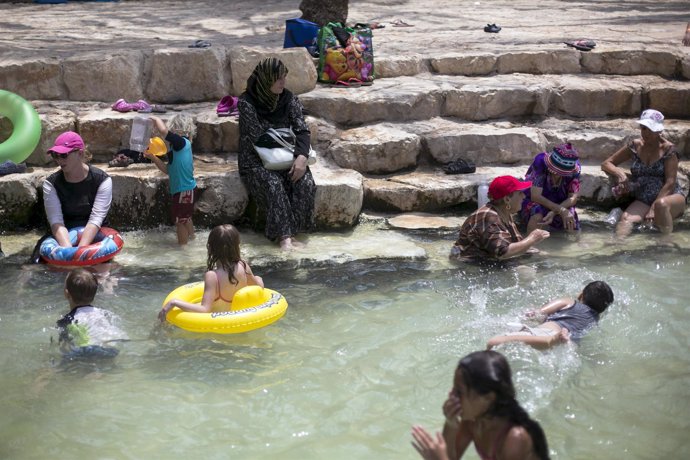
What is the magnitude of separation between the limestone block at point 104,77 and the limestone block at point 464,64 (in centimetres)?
346

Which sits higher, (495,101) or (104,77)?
(104,77)

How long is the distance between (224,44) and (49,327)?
5.26 m

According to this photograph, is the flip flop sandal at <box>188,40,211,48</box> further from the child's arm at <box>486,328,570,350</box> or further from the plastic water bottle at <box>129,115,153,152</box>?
the child's arm at <box>486,328,570,350</box>

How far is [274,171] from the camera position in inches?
316

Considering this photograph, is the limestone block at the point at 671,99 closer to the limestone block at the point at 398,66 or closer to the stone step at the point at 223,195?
the stone step at the point at 223,195

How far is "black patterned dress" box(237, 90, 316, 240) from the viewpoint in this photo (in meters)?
7.82

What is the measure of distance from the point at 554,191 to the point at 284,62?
310cm

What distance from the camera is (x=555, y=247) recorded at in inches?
310

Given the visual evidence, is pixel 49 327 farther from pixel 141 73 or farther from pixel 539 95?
pixel 539 95

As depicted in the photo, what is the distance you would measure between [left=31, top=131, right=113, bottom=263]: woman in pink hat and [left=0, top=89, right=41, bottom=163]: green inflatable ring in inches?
25.3

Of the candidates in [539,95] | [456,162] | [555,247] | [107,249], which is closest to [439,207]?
[456,162]

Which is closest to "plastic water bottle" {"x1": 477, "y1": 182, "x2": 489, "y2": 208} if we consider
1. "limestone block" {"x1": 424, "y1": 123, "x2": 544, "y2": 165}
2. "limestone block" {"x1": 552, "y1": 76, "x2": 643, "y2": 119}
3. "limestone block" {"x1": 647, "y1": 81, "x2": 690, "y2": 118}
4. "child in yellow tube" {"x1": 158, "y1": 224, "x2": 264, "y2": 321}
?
"limestone block" {"x1": 424, "y1": 123, "x2": 544, "y2": 165}

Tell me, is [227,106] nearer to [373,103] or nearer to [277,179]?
[277,179]

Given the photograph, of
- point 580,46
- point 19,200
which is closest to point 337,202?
point 19,200
